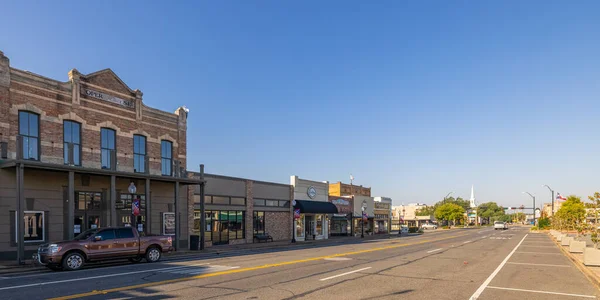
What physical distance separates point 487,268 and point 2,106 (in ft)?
76.0

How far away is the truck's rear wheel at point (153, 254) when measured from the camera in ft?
67.0

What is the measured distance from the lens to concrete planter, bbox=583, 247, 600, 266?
18.2 meters

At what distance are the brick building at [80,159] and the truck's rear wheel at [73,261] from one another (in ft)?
10.7

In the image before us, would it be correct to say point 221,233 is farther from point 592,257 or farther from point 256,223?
point 592,257

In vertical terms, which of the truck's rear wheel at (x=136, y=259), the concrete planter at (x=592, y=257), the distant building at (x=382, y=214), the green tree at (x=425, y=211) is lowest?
the green tree at (x=425, y=211)

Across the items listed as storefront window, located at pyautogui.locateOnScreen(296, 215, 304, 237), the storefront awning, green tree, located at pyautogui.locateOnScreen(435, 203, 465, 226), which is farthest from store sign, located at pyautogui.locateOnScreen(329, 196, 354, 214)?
green tree, located at pyautogui.locateOnScreen(435, 203, 465, 226)

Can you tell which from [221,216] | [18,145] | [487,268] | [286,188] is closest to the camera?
[487,268]

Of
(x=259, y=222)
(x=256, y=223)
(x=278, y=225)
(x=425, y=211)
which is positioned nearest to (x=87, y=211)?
(x=256, y=223)

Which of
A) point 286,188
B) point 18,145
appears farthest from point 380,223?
point 18,145

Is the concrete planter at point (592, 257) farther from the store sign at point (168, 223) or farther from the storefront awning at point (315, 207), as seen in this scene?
the storefront awning at point (315, 207)

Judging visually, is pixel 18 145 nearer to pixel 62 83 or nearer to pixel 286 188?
pixel 62 83

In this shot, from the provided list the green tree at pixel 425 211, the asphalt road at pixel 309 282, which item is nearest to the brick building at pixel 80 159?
the asphalt road at pixel 309 282

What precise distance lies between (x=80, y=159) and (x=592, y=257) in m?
25.4

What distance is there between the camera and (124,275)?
15258 millimetres
